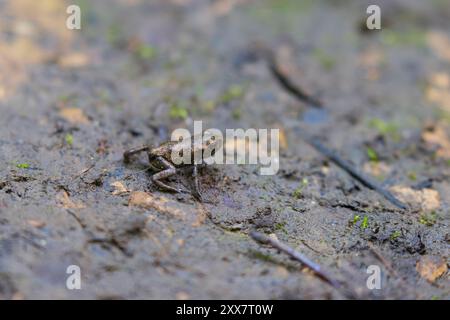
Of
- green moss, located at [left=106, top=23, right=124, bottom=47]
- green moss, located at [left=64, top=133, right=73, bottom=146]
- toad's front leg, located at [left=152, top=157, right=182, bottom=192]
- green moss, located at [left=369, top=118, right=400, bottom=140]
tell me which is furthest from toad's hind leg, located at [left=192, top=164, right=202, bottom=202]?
green moss, located at [left=106, top=23, right=124, bottom=47]

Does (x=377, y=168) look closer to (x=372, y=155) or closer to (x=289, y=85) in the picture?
(x=372, y=155)

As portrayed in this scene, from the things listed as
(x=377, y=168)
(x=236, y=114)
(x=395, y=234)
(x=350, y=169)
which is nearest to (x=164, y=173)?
(x=236, y=114)

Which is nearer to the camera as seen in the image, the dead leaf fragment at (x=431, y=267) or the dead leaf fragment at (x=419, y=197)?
the dead leaf fragment at (x=431, y=267)

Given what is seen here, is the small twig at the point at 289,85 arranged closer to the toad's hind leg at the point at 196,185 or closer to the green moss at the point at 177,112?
the green moss at the point at 177,112

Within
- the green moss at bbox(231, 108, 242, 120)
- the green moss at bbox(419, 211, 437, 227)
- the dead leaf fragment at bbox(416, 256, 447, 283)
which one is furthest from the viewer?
the green moss at bbox(231, 108, 242, 120)

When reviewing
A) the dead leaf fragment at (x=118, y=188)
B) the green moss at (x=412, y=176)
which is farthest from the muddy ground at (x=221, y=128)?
the green moss at (x=412, y=176)

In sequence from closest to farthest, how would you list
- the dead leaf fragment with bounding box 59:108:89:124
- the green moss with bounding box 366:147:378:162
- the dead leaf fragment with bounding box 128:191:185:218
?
the dead leaf fragment with bounding box 128:191:185:218 → the dead leaf fragment with bounding box 59:108:89:124 → the green moss with bounding box 366:147:378:162

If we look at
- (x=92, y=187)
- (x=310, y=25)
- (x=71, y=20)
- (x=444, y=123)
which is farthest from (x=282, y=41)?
(x=92, y=187)

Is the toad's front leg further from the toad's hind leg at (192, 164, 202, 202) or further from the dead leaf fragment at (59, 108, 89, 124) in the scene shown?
the dead leaf fragment at (59, 108, 89, 124)
